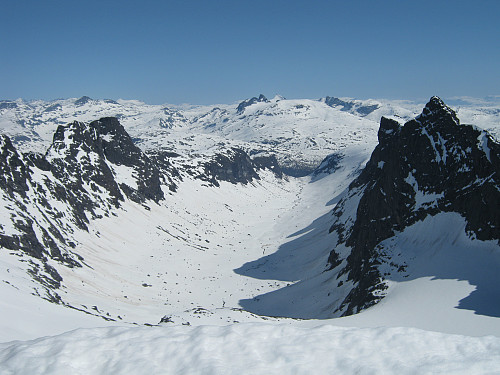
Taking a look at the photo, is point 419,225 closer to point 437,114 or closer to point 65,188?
point 437,114

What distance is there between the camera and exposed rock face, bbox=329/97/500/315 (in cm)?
6397

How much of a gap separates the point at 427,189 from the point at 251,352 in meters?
71.5

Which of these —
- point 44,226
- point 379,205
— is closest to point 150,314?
point 44,226

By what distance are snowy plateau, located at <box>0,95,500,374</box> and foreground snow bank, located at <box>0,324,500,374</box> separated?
0.07 metres

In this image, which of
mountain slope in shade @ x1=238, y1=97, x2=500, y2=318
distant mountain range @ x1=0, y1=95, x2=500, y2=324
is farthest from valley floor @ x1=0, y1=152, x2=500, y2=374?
mountain slope in shade @ x1=238, y1=97, x2=500, y2=318

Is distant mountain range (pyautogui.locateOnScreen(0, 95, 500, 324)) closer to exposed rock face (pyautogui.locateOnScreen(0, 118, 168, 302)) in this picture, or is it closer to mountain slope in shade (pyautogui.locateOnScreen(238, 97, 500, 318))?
mountain slope in shade (pyautogui.locateOnScreen(238, 97, 500, 318))

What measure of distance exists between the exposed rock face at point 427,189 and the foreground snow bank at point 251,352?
4659 centimetres

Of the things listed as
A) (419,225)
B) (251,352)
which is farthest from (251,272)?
(251,352)

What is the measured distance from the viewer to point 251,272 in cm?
11881

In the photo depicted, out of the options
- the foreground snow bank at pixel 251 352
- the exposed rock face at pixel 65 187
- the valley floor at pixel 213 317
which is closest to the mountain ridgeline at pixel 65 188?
the exposed rock face at pixel 65 187

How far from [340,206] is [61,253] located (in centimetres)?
9662

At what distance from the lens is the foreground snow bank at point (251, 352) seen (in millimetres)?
14578

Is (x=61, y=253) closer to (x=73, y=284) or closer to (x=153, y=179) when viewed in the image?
(x=73, y=284)

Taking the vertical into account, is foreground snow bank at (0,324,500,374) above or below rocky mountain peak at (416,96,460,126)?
below
